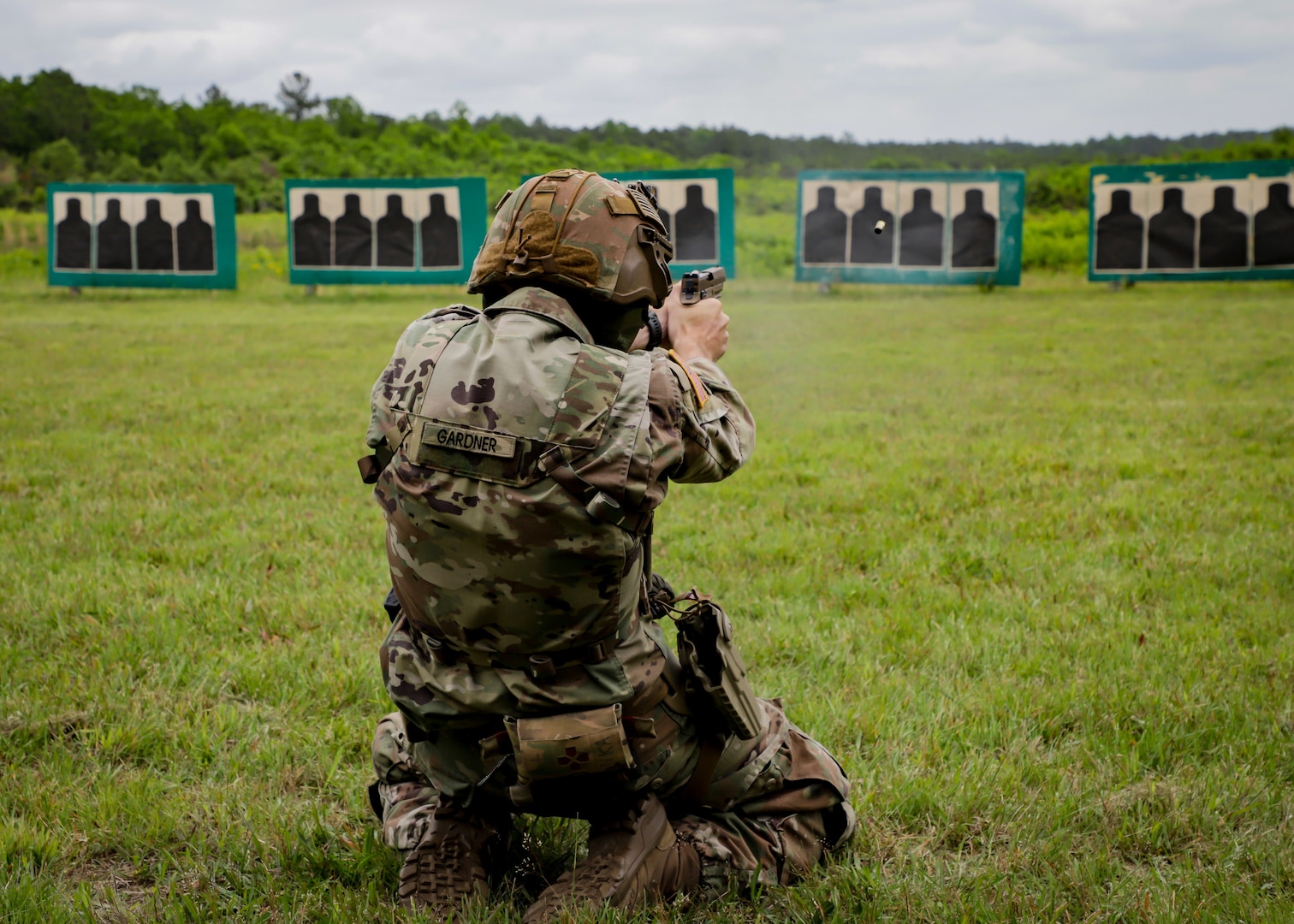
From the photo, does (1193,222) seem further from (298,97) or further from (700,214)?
(298,97)

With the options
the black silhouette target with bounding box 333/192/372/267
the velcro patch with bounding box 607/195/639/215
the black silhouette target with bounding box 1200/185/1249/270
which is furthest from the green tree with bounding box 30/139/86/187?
the velcro patch with bounding box 607/195/639/215

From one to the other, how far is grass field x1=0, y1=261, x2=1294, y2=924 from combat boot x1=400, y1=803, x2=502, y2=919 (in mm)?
65

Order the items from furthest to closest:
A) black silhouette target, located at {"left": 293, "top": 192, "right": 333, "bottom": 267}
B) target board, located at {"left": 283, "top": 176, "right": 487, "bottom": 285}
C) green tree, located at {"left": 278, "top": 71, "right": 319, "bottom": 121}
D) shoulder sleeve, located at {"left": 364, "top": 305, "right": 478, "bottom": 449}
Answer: green tree, located at {"left": 278, "top": 71, "right": 319, "bottom": 121} → black silhouette target, located at {"left": 293, "top": 192, "right": 333, "bottom": 267} → target board, located at {"left": 283, "top": 176, "right": 487, "bottom": 285} → shoulder sleeve, located at {"left": 364, "top": 305, "right": 478, "bottom": 449}

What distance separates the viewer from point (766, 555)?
4.65m

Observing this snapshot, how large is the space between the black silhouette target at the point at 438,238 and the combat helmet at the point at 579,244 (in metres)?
16.3

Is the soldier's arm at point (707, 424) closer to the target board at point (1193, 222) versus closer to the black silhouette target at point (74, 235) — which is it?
the target board at point (1193, 222)

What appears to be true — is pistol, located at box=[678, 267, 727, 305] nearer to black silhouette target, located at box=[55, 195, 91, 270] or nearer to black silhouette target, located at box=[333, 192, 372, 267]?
black silhouette target, located at box=[333, 192, 372, 267]

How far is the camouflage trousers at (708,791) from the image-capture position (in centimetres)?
222

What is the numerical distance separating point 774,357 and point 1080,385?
2969mm

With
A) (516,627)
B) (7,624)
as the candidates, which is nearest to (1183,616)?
(516,627)

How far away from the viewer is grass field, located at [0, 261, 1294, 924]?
2.42 meters

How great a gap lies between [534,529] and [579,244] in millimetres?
557

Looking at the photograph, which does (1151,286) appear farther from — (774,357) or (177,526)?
(177,526)

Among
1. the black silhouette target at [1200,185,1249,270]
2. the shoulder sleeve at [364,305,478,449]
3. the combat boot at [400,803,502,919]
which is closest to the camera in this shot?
the shoulder sleeve at [364,305,478,449]
